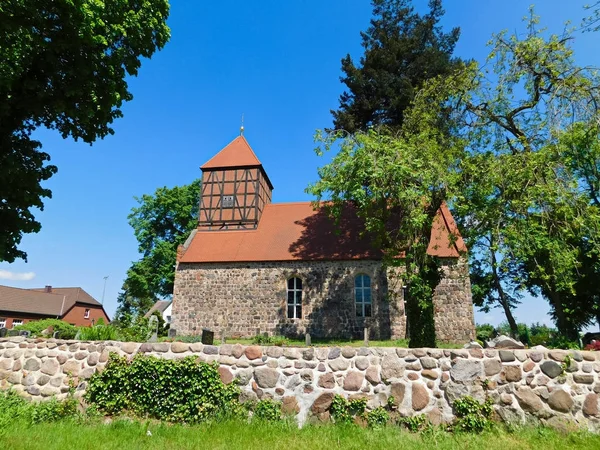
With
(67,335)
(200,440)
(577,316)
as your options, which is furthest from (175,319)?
(577,316)

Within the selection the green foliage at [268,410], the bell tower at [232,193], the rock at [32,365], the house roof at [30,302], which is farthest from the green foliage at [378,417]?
the house roof at [30,302]

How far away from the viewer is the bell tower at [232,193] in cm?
2273

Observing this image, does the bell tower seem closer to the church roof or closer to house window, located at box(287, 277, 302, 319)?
the church roof

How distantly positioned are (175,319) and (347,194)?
12.5m

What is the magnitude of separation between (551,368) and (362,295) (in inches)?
520

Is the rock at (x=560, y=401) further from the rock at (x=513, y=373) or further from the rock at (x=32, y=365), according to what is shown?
the rock at (x=32, y=365)

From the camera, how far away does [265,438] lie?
15.6ft

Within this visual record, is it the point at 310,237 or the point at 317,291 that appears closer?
the point at 317,291

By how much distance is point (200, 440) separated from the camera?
4684 mm

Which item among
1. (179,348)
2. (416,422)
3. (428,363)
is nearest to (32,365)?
(179,348)

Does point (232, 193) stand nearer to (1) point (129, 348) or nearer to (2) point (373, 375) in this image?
(1) point (129, 348)

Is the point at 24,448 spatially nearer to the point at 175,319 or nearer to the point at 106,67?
the point at 106,67

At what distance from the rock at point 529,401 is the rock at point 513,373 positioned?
0.17 metres

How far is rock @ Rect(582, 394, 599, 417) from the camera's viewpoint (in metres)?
5.02
